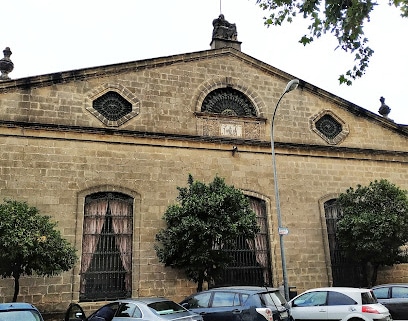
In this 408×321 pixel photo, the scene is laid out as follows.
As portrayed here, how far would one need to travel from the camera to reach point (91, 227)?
49.6 feet

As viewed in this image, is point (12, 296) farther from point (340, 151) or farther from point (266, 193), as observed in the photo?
point (340, 151)

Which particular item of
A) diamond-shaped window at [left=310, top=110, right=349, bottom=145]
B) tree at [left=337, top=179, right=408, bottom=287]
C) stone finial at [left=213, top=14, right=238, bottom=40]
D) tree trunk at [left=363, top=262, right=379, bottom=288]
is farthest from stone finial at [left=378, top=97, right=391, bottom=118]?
stone finial at [left=213, top=14, right=238, bottom=40]

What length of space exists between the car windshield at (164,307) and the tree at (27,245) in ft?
14.2

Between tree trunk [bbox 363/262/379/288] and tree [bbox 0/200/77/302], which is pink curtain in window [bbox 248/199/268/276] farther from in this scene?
tree [bbox 0/200/77/302]

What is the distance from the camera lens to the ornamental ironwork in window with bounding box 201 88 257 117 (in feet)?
60.4

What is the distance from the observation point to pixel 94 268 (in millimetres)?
14734

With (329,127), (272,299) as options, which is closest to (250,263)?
(272,299)

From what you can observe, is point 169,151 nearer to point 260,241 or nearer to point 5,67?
point 260,241

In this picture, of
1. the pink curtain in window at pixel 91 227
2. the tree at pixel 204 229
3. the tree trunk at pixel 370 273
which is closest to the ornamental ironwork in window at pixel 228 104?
the tree at pixel 204 229

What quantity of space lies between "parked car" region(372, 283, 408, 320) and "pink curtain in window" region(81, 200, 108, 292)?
9.49m

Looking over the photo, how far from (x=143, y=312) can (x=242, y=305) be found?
2245 mm

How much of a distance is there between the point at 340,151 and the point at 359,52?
985cm

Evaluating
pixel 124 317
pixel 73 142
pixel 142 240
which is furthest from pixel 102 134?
pixel 124 317

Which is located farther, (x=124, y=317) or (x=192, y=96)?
(x=192, y=96)
